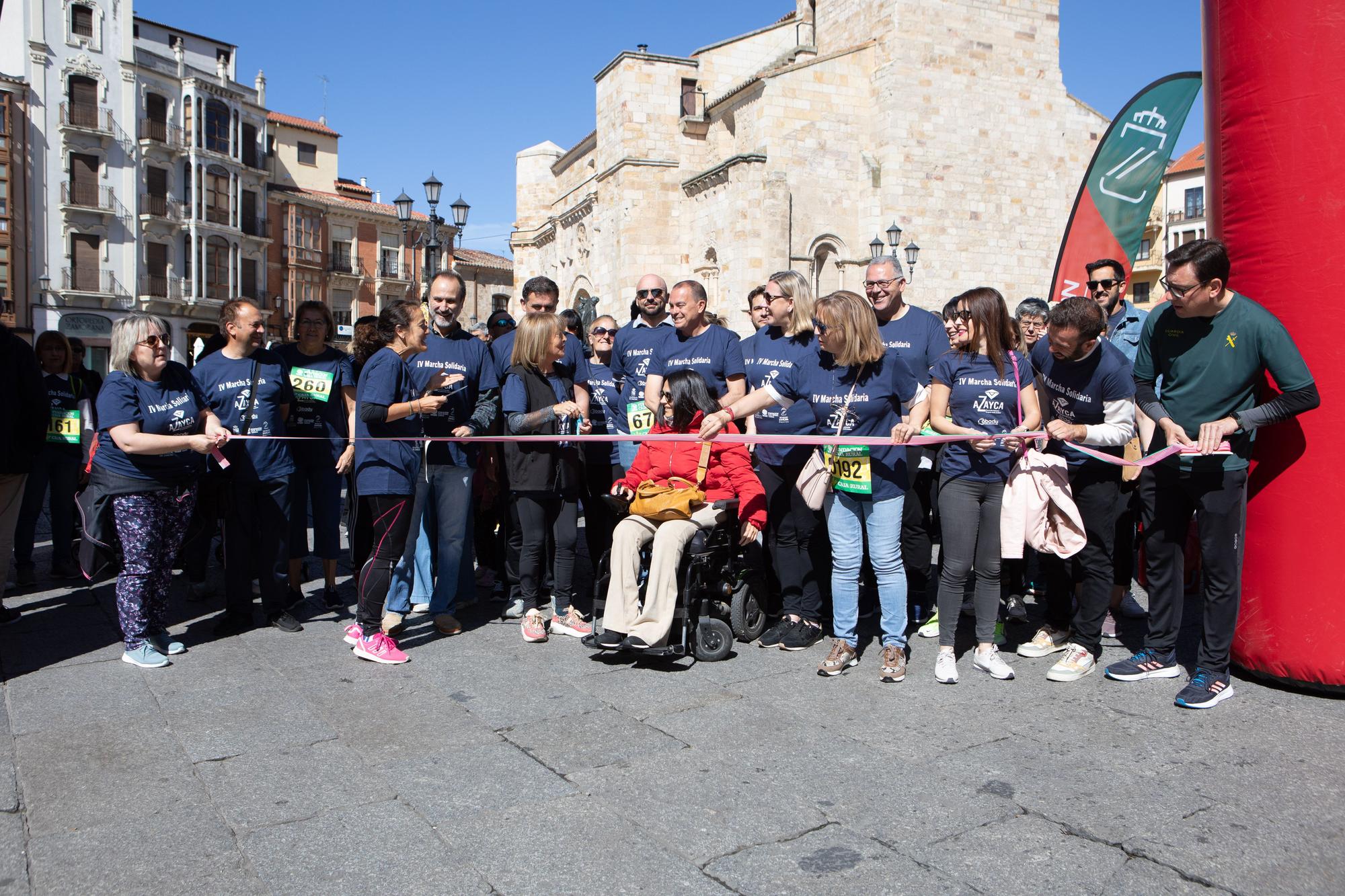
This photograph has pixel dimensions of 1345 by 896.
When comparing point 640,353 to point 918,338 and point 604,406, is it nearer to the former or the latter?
point 604,406

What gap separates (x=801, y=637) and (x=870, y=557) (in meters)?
0.69

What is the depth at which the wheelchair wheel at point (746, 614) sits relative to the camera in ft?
18.6

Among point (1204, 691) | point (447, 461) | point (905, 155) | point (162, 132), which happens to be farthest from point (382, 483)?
point (162, 132)

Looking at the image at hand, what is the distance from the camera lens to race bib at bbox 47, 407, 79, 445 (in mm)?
7477

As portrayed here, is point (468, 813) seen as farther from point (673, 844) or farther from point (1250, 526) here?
point (1250, 526)

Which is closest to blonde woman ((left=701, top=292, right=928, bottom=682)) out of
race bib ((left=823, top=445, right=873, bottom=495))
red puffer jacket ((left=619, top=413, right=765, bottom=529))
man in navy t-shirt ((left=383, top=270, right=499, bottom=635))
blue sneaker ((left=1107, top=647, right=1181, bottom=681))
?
race bib ((left=823, top=445, right=873, bottom=495))

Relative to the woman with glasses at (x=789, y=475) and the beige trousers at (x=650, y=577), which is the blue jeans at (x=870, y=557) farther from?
the beige trousers at (x=650, y=577)

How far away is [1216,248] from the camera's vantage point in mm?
4457

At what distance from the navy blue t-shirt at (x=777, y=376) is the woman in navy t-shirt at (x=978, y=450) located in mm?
851

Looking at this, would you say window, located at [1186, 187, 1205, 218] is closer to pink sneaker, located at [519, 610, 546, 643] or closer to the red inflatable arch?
the red inflatable arch

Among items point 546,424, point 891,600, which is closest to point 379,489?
point 546,424

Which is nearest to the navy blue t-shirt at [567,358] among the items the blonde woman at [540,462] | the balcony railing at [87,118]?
the blonde woman at [540,462]

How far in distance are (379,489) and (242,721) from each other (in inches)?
55.2

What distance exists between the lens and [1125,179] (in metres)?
9.07
